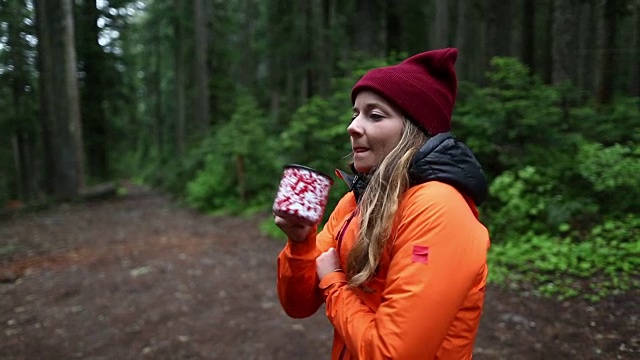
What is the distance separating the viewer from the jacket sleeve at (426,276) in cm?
141

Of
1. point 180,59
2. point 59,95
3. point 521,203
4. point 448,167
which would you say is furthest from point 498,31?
point 180,59

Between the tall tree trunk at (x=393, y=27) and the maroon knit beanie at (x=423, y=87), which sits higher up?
the tall tree trunk at (x=393, y=27)

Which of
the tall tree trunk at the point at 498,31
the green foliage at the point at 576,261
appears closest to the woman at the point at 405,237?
the green foliage at the point at 576,261

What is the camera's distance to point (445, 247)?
4.67 feet

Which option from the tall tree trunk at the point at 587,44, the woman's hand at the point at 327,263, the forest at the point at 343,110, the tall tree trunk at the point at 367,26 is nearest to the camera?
the woman's hand at the point at 327,263

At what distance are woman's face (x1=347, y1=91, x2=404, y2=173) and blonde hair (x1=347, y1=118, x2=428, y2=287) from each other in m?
0.04

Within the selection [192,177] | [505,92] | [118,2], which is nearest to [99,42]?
[118,2]

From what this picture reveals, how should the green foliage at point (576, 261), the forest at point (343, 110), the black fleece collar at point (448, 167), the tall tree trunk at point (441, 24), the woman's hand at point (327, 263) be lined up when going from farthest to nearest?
1. the tall tree trunk at point (441, 24)
2. the forest at point (343, 110)
3. the green foliage at point (576, 261)
4. the woman's hand at point (327, 263)
5. the black fleece collar at point (448, 167)

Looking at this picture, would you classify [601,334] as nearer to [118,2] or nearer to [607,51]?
[607,51]

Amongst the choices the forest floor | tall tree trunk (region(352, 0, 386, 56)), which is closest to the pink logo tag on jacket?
the forest floor

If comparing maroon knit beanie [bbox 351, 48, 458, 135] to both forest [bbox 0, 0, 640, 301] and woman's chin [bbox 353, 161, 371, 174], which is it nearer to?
woman's chin [bbox 353, 161, 371, 174]

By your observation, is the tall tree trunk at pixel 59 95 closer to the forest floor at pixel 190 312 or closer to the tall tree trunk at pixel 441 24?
the forest floor at pixel 190 312

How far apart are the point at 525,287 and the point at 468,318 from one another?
15.1ft

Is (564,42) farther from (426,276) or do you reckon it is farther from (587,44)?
(587,44)
